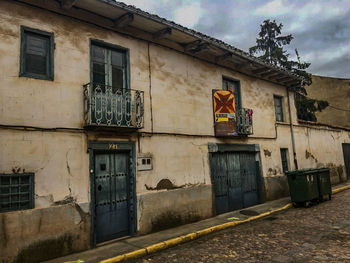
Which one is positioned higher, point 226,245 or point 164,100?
point 164,100

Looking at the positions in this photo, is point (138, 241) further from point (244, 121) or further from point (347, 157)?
point (347, 157)

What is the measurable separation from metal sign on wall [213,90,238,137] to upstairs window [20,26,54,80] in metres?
5.81

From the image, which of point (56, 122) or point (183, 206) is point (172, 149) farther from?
point (56, 122)

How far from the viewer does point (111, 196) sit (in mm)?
6859

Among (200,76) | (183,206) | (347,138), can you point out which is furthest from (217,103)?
(347,138)

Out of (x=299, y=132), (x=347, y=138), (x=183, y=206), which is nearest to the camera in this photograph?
(x=183, y=206)

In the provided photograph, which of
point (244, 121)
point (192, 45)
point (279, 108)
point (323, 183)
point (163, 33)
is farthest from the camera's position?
point (279, 108)

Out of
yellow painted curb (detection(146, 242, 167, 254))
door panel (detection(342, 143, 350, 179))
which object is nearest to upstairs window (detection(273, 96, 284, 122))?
door panel (detection(342, 143, 350, 179))

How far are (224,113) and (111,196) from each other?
524cm

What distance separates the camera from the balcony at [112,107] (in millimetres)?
6379

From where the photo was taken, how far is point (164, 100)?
8.27 metres

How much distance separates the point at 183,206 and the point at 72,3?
20.9 ft

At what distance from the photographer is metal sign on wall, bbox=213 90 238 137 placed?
974 centimetres

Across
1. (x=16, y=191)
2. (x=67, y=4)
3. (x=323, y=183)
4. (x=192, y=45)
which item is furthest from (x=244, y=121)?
(x=16, y=191)
